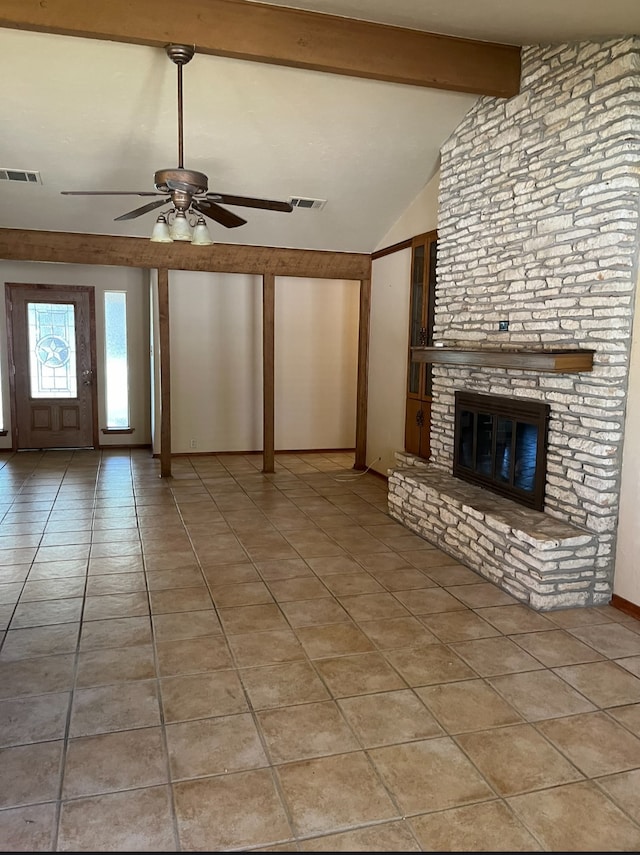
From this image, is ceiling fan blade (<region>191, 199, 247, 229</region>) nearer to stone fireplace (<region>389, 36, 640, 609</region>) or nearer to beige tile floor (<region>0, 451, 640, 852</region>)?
stone fireplace (<region>389, 36, 640, 609</region>)

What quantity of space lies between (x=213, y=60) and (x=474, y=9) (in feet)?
5.81

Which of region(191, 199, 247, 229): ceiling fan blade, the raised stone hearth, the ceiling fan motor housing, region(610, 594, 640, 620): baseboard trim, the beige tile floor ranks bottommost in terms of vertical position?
the beige tile floor

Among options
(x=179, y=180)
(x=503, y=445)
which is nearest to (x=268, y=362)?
(x=503, y=445)

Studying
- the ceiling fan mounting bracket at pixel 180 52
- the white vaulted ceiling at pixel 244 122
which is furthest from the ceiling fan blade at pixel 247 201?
the white vaulted ceiling at pixel 244 122

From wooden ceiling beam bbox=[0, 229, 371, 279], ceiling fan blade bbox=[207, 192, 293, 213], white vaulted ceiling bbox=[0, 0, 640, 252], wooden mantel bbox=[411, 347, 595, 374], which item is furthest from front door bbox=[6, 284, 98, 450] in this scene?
wooden mantel bbox=[411, 347, 595, 374]

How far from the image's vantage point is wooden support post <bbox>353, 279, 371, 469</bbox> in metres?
7.53

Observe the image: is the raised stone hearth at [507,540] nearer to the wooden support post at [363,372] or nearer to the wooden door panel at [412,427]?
the wooden door panel at [412,427]

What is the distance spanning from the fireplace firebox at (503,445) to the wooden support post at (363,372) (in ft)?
8.25

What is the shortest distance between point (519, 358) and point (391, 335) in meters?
3.08

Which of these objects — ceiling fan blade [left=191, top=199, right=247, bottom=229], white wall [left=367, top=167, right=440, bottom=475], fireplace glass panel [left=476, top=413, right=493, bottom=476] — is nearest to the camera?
ceiling fan blade [left=191, top=199, right=247, bottom=229]

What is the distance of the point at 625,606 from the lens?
3.71 meters

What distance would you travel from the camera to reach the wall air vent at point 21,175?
5.45 meters

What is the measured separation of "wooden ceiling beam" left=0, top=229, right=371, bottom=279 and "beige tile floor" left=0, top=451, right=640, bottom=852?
3231 millimetres

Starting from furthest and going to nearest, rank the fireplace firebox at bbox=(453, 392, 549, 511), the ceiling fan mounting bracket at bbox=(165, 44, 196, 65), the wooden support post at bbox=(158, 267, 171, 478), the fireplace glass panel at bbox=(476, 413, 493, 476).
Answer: the wooden support post at bbox=(158, 267, 171, 478)
the fireplace glass panel at bbox=(476, 413, 493, 476)
the fireplace firebox at bbox=(453, 392, 549, 511)
the ceiling fan mounting bracket at bbox=(165, 44, 196, 65)
